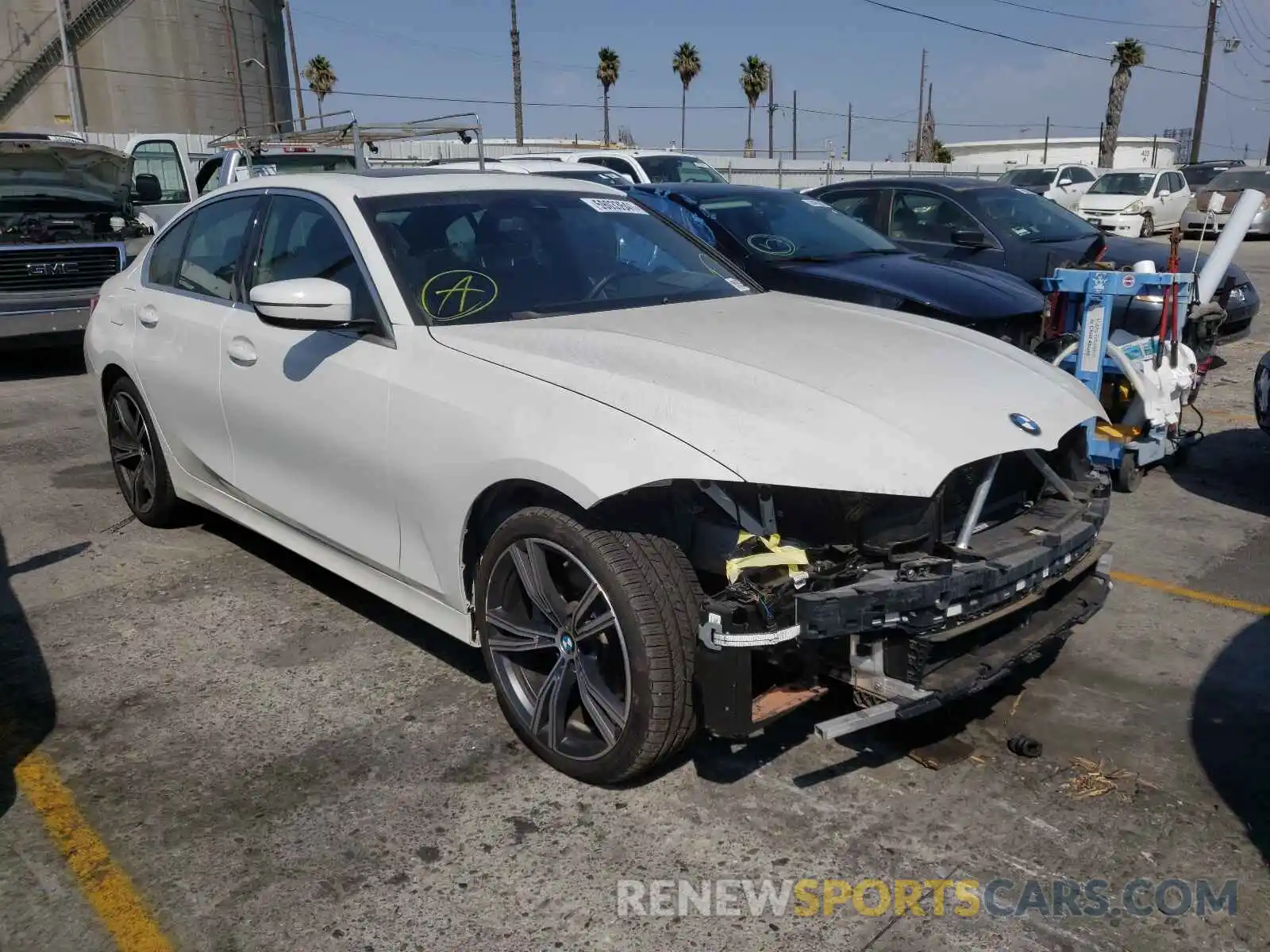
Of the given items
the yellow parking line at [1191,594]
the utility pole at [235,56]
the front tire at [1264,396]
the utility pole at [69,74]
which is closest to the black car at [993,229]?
the front tire at [1264,396]

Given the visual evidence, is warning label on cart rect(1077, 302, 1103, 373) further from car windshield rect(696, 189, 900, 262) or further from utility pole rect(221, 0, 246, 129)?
utility pole rect(221, 0, 246, 129)

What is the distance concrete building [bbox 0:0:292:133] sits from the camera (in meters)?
35.9

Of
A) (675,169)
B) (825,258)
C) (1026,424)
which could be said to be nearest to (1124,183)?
(675,169)

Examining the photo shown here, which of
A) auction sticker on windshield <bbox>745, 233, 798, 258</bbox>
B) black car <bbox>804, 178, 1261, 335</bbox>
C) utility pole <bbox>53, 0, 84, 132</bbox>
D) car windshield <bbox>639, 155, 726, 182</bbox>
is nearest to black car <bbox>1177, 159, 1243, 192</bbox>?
car windshield <bbox>639, 155, 726, 182</bbox>

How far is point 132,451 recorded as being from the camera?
17.8 feet

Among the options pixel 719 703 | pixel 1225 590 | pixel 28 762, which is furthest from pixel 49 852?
pixel 1225 590

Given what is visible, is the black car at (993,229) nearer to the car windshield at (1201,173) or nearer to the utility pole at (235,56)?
the car windshield at (1201,173)

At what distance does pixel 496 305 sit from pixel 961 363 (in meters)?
1.55

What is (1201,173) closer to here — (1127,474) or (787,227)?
(787,227)

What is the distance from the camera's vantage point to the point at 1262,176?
25547mm

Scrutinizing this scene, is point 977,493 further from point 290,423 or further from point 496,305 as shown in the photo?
point 290,423

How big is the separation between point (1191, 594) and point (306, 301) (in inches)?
148

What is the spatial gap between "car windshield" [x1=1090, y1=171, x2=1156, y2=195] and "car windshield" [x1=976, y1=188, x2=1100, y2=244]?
16.0 m

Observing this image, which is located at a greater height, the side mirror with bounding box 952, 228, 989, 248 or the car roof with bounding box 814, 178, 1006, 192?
the car roof with bounding box 814, 178, 1006, 192
